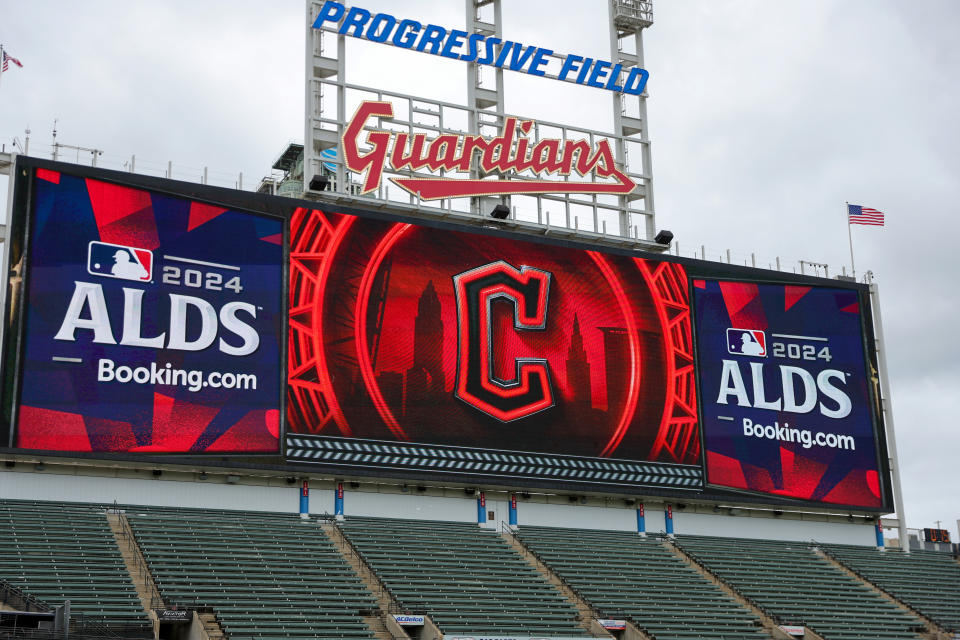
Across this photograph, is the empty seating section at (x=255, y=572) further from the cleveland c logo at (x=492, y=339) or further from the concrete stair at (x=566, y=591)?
the cleveland c logo at (x=492, y=339)

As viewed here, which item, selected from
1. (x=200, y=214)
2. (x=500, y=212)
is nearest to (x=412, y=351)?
(x=500, y=212)

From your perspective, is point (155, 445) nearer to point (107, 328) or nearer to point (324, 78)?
point (107, 328)

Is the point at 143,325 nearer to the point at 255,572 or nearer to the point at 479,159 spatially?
the point at 255,572

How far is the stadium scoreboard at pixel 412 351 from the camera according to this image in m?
27.5

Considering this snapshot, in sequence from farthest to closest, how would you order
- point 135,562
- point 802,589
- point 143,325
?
point 802,589
point 143,325
point 135,562

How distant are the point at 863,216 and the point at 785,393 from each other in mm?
6973

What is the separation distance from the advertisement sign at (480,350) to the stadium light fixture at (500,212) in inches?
44.3

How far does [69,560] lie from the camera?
25.2 metres

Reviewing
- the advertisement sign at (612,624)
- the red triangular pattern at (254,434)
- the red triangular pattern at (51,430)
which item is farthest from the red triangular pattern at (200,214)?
the advertisement sign at (612,624)

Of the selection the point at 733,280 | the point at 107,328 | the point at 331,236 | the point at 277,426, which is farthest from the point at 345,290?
the point at 733,280

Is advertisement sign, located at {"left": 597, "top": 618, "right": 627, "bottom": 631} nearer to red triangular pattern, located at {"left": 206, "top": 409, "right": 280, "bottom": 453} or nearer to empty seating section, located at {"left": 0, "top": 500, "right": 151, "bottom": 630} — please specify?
red triangular pattern, located at {"left": 206, "top": 409, "right": 280, "bottom": 453}

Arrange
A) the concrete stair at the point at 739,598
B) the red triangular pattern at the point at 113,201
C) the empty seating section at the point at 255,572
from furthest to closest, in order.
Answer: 1. the concrete stair at the point at 739,598
2. the red triangular pattern at the point at 113,201
3. the empty seating section at the point at 255,572

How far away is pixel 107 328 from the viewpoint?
2750 cm

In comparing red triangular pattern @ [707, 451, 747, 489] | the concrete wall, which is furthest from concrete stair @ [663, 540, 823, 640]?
red triangular pattern @ [707, 451, 747, 489]
